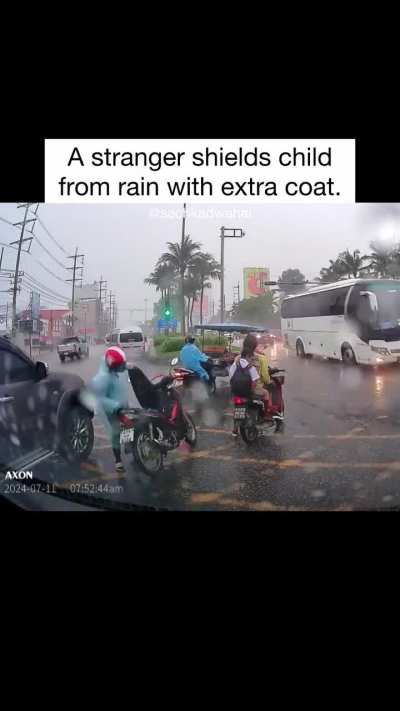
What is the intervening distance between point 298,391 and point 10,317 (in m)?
1.22

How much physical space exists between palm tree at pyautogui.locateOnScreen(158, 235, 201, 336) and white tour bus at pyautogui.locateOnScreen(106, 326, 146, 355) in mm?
173

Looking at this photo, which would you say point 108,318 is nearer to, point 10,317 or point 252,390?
point 10,317

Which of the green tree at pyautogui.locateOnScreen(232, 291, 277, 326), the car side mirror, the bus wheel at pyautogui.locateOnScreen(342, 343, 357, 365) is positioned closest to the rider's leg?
Answer: the car side mirror

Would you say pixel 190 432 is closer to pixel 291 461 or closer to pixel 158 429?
pixel 158 429

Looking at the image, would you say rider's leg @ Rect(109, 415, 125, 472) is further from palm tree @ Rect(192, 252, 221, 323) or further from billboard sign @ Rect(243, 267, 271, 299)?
billboard sign @ Rect(243, 267, 271, 299)

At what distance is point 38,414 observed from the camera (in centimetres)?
161

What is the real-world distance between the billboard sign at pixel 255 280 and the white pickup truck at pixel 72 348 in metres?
0.69

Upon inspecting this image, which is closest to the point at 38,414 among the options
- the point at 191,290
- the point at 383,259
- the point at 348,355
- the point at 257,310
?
the point at 191,290

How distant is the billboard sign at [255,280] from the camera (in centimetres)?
150

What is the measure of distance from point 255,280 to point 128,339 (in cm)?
56

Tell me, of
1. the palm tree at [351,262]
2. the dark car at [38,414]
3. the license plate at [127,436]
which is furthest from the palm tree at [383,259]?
the dark car at [38,414]

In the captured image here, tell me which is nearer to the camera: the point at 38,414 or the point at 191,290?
the point at 191,290

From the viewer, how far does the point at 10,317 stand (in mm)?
1525

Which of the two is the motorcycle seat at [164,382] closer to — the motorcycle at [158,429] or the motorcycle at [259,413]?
the motorcycle at [158,429]
